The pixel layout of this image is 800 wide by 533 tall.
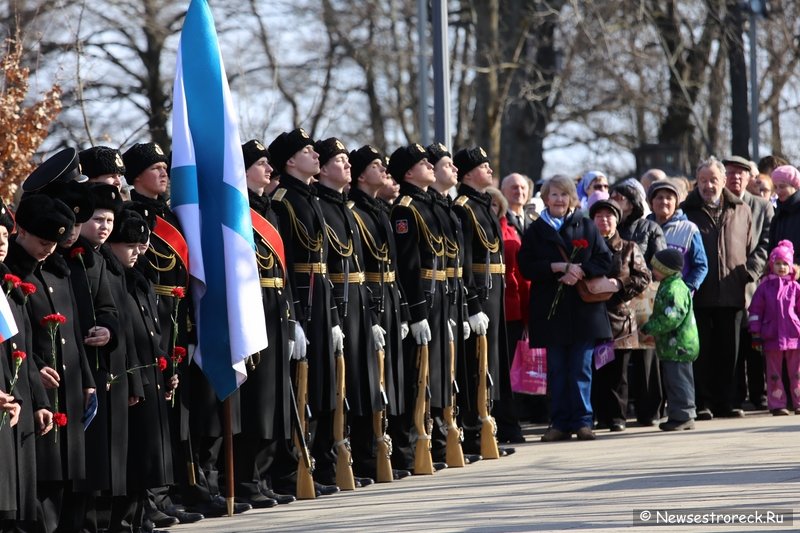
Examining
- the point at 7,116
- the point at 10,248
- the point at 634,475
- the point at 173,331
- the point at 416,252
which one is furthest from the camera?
the point at 7,116

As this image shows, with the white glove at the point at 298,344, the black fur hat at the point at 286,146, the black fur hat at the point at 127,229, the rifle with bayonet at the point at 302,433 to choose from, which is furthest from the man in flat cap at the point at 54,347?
the black fur hat at the point at 286,146

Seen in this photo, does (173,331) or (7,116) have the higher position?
(7,116)

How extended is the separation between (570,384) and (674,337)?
3.57ft

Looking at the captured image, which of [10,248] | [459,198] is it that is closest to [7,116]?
[459,198]

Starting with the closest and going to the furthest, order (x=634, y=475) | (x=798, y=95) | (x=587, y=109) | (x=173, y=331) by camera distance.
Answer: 1. (x=173, y=331)
2. (x=634, y=475)
3. (x=587, y=109)
4. (x=798, y=95)

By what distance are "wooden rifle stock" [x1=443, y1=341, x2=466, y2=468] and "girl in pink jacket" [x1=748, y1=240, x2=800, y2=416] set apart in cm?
342

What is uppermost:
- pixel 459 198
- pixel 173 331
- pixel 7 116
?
pixel 7 116

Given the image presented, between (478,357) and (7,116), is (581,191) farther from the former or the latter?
(7,116)

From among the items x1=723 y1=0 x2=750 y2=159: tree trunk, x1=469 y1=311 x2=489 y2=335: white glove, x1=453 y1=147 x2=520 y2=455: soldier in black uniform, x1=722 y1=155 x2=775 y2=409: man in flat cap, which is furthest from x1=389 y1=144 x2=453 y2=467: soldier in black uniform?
x1=723 y1=0 x2=750 y2=159: tree trunk

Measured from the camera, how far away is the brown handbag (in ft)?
41.4

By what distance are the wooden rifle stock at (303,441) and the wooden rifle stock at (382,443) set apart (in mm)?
661

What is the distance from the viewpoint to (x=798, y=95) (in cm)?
3108

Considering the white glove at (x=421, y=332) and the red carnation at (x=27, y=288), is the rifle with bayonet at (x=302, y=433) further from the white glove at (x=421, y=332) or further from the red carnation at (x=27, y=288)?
the red carnation at (x=27, y=288)

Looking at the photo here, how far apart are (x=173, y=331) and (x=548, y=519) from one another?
2369mm
